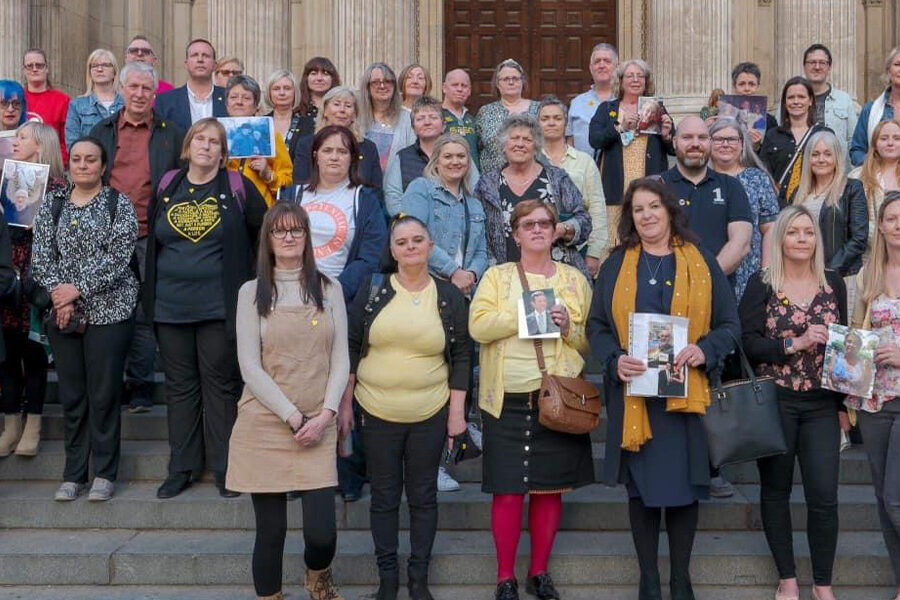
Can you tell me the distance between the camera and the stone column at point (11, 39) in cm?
1289

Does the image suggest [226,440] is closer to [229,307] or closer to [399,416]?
[229,307]

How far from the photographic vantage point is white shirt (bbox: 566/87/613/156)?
9523mm

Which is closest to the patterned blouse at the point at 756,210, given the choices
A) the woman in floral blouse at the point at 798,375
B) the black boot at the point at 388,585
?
the woman in floral blouse at the point at 798,375

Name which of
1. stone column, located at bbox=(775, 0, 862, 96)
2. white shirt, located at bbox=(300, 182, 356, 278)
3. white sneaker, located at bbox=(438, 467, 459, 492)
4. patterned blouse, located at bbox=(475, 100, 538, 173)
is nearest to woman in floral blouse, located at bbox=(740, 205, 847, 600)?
white sneaker, located at bbox=(438, 467, 459, 492)

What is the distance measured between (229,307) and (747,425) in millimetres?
3131

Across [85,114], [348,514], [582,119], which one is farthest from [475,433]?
[85,114]

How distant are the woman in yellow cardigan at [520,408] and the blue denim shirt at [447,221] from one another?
94cm

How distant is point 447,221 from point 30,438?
10.2 feet

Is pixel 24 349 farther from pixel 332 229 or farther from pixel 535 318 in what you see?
pixel 535 318

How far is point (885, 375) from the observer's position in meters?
6.07

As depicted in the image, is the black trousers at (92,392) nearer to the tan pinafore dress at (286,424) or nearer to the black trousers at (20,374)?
the black trousers at (20,374)

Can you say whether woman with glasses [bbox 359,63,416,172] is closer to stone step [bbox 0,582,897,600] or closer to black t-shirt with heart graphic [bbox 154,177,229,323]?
black t-shirt with heart graphic [bbox 154,177,229,323]

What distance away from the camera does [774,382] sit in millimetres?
5977

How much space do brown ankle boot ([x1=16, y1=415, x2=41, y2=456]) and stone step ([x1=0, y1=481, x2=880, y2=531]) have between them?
0.52 metres
